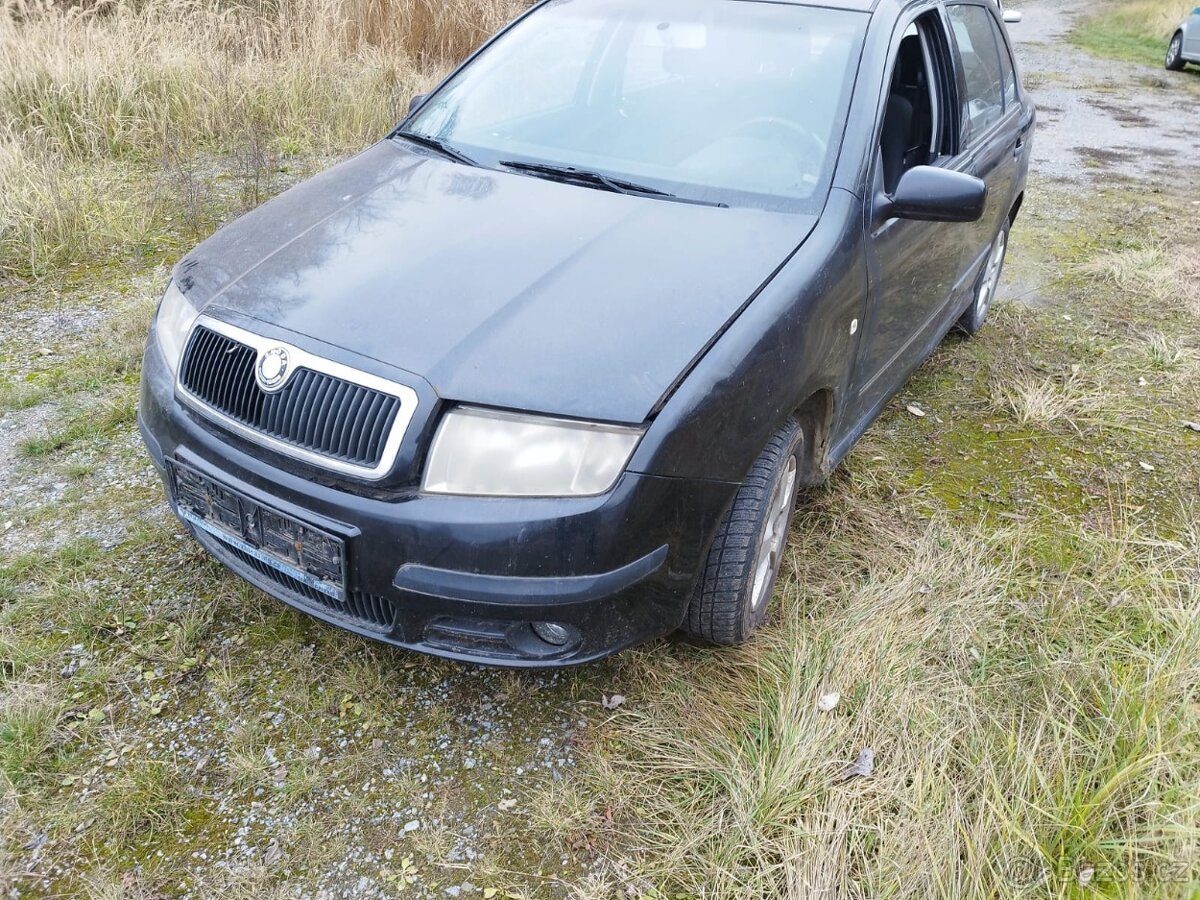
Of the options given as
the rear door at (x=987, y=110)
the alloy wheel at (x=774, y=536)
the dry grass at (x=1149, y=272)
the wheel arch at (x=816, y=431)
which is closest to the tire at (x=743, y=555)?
the alloy wheel at (x=774, y=536)

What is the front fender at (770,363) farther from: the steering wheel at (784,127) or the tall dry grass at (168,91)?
the tall dry grass at (168,91)

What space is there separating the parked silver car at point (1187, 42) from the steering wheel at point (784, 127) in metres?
13.3

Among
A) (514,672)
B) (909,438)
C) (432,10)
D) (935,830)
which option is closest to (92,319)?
(514,672)

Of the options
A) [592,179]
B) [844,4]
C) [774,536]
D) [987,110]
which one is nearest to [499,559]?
[774,536]

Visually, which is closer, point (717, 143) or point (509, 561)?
point (509, 561)

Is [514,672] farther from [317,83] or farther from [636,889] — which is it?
[317,83]

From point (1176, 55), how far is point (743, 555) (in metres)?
14.6

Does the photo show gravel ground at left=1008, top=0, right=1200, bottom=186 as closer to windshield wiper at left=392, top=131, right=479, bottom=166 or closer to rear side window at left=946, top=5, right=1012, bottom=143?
rear side window at left=946, top=5, right=1012, bottom=143

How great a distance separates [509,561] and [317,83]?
6.39 meters

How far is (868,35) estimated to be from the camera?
8.90 feet

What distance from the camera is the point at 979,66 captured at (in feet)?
11.9

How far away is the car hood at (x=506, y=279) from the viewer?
1873 mm

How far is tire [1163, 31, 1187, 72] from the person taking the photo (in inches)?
500

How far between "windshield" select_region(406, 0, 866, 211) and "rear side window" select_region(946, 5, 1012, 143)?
0.86m
